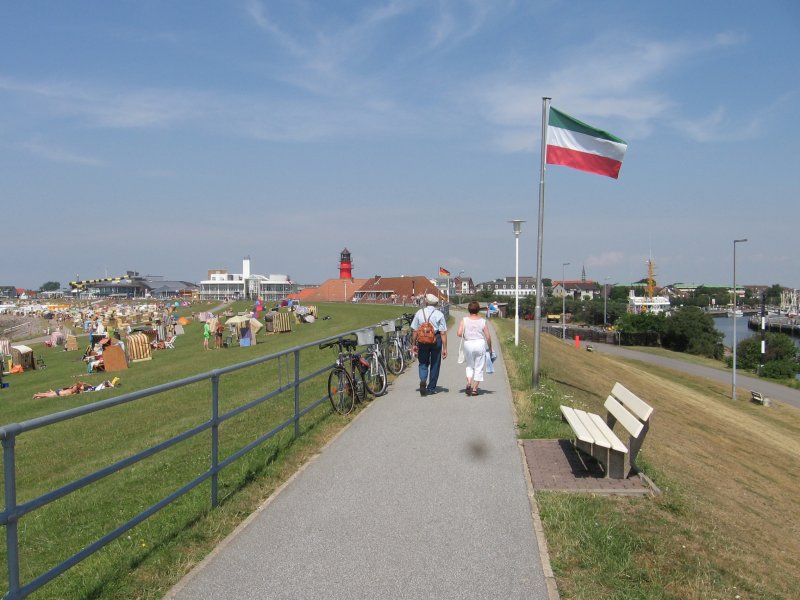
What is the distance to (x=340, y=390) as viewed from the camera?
974cm

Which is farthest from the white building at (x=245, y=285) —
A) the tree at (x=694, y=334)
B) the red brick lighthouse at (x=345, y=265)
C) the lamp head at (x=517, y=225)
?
the lamp head at (x=517, y=225)

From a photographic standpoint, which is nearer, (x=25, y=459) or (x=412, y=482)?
(x=412, y=482)

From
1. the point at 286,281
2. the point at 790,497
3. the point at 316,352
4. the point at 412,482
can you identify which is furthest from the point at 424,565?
the point at 286,281

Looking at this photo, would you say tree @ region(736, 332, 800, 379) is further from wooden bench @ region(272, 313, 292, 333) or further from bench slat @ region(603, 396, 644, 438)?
bench slat @ region(603, 396, 644, 438)

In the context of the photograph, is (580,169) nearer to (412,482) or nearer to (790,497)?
(790,497)

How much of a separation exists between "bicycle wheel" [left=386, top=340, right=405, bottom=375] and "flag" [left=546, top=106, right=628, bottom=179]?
511 centimetres

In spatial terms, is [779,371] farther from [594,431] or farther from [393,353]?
[594,431]

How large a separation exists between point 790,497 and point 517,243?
16446 mm

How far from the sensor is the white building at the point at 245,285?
13312 centimetres

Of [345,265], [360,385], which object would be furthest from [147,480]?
[345,265]

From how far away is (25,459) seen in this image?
9773 millimetres

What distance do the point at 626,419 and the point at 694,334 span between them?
259 feet

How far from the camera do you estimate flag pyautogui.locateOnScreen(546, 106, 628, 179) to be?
1255 centimetres

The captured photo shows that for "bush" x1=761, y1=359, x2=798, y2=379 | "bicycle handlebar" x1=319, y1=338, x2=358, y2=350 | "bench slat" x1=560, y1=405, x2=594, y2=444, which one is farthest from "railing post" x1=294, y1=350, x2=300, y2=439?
"bush" x1=761, y1=359, x2=798, y2=379
